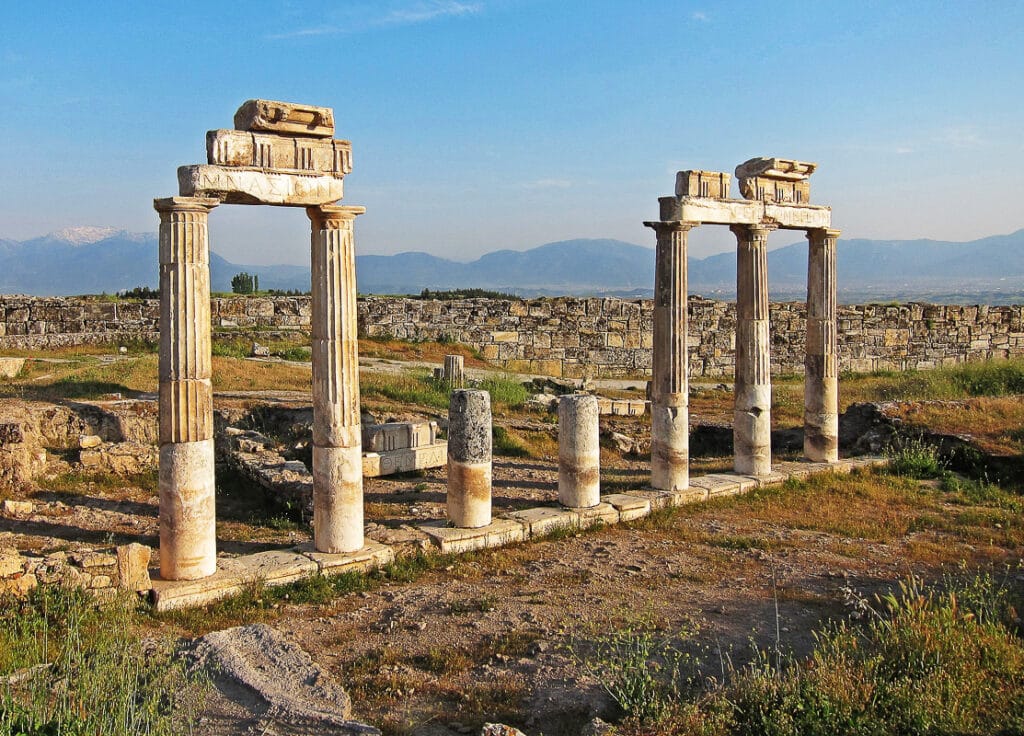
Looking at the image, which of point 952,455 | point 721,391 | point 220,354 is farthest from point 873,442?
point 220,354

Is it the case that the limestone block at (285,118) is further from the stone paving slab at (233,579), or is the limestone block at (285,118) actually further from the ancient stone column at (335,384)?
the stone paving slab at (233,579)

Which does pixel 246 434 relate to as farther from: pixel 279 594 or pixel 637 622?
pixel 637 622

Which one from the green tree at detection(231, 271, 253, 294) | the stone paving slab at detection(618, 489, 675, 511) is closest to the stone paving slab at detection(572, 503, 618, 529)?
the stone paving slab at detection(618, 489, 675, 511)

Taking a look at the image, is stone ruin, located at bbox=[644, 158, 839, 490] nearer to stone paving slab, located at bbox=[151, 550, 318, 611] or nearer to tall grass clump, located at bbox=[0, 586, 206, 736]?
stone paving slab, located at bbox=[151, 550, 318, 611]

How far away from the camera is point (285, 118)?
8.91 metres

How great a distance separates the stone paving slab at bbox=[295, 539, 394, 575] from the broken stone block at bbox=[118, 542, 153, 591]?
1730 millimetres

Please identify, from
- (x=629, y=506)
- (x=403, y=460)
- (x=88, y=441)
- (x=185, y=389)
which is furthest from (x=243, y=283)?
(x=185, y=389)

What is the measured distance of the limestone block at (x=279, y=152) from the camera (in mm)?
8648

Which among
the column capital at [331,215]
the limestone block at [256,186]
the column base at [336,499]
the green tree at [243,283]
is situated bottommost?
the column base at [336,499]

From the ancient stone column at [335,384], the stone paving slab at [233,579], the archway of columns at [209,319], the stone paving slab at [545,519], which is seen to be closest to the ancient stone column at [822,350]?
the stone paving slab at [545,519]

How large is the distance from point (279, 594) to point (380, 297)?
18.1m

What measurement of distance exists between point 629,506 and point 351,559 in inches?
166

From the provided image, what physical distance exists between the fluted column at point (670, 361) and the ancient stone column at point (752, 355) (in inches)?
55.7

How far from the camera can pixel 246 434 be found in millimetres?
14375
